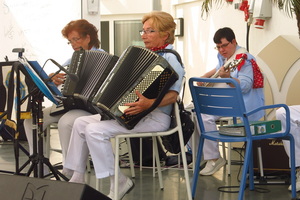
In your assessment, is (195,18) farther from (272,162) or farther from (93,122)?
(93,122)

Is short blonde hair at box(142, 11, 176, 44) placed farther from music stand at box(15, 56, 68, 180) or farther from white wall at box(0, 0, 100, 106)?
white wall at box(0, 0, 100, 106)

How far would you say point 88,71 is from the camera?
4.04m

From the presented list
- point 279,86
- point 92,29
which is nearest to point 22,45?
point 92,29

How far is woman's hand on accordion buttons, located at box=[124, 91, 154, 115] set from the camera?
143 inches

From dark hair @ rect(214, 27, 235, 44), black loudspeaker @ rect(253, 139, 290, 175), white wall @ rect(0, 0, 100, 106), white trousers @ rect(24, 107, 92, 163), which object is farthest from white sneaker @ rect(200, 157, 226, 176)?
white wall @ rect(0, 0, 100, 106)

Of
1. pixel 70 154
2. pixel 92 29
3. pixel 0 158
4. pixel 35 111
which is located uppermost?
pixel 92 29

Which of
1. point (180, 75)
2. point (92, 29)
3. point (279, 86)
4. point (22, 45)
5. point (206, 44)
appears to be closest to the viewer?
point (180, 75)

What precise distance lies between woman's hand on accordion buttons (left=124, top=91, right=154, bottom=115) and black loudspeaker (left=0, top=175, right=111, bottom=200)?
1.02 m

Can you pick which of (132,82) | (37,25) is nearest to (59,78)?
(132,82)

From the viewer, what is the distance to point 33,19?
6.88m

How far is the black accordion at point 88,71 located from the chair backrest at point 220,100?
0.56 metres

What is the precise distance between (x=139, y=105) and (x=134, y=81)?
0.14 meters

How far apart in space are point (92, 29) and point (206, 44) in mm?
4717

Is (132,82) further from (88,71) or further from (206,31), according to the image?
(206,31)
